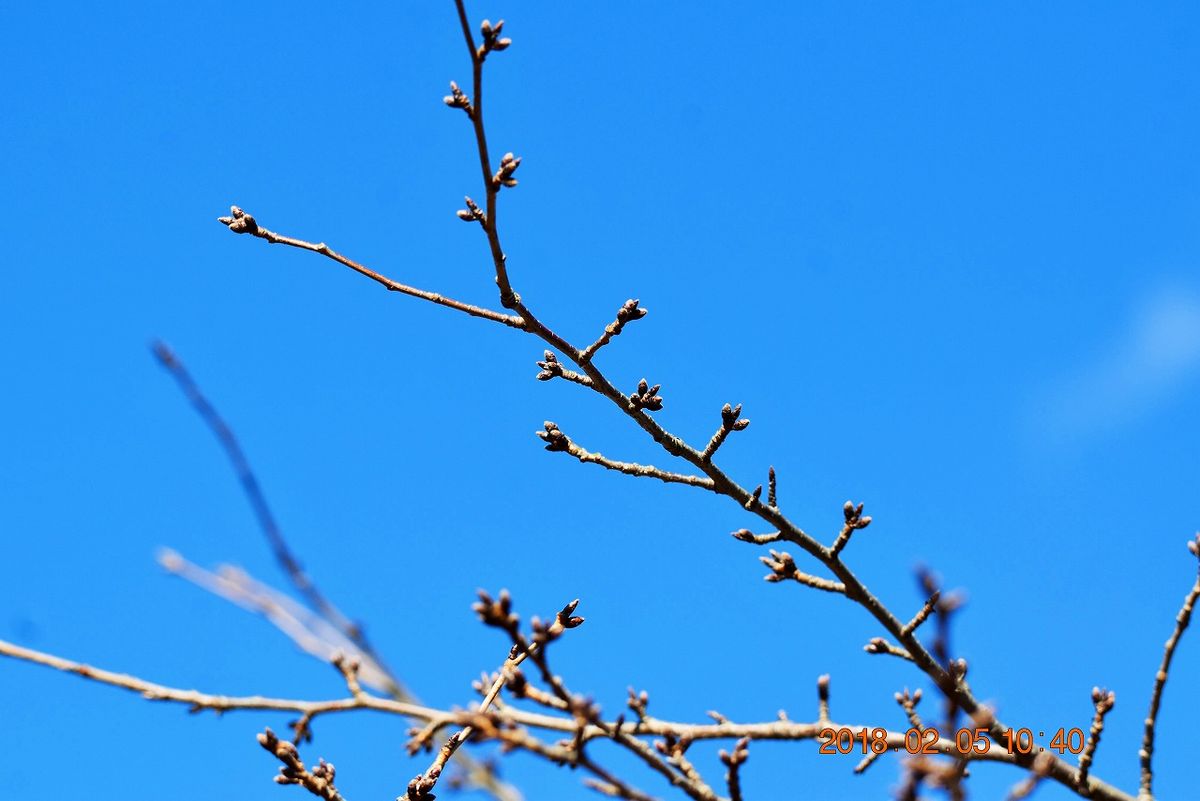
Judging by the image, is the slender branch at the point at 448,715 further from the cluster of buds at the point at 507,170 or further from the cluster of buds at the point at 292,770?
the cluster of buds at the point at 507,170

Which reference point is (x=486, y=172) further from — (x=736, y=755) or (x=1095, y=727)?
(x=1095, y=727)

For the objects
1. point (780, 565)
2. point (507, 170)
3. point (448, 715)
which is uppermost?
point (507, 170)

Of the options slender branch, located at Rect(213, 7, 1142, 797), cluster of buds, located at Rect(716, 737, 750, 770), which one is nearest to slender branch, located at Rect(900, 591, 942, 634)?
slender branch, located at Rect(213, 7, 1142, 797)

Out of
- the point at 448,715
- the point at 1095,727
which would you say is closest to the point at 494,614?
the point at 448,715

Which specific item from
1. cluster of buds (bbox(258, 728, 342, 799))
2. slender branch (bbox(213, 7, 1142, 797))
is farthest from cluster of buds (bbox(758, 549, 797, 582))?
cluster of buds (bbox(258, 728, 342, 799))

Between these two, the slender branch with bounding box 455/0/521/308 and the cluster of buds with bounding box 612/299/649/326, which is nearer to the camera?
the slender branch with bounding box 455/0/521/308

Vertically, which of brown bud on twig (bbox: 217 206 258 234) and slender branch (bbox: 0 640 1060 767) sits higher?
brown bud on twig (bbox: 217 206 258 234)

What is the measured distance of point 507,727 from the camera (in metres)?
2.56

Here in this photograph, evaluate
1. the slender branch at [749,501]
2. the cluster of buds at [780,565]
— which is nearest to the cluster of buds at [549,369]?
the slender branch at [749,501]

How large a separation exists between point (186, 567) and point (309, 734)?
723 millimetres

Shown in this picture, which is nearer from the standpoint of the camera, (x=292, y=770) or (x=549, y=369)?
(x=292, y=770)

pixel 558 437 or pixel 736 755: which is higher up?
pixel 558 437

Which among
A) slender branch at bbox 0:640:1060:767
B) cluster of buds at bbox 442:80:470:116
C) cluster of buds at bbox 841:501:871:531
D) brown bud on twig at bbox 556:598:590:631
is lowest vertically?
slender branch at bbox 0:640:1060:767
